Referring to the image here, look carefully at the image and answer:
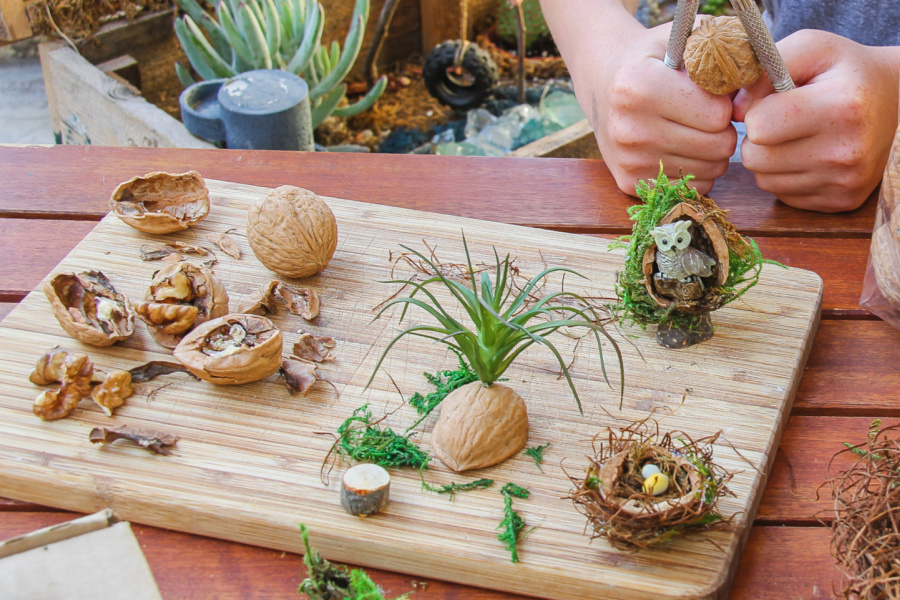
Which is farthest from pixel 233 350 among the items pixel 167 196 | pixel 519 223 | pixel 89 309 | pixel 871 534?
pixel 871 534

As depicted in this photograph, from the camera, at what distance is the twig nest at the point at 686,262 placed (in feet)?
Result: 3.99

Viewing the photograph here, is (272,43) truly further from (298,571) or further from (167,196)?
(298,571)

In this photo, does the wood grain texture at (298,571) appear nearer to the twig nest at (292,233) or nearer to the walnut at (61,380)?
the walnut at (61,380)

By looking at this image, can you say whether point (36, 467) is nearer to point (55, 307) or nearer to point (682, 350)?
point (55, 307)

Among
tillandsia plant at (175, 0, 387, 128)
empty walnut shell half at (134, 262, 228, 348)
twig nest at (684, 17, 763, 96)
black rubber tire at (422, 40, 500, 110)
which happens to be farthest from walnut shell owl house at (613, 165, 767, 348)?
black rubber tire at (422, 40, 500, 110)

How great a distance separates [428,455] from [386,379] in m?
0.17

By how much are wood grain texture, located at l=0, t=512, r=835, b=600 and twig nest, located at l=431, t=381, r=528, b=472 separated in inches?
6.5

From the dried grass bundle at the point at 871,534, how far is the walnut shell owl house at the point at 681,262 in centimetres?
33

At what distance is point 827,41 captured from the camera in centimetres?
151

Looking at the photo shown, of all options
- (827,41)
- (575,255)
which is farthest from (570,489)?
(827,41)

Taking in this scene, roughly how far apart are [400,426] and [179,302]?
16.7 inches

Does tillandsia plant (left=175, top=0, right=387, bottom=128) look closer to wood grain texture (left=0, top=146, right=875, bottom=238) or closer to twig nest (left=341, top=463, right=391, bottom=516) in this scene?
wood grain texture (left=0, top=146, right=875, bottom=238)

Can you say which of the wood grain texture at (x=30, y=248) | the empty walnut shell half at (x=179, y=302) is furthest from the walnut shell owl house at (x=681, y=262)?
the wood grain texture at (x=30, y=248)

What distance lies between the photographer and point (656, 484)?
96 centimetres
